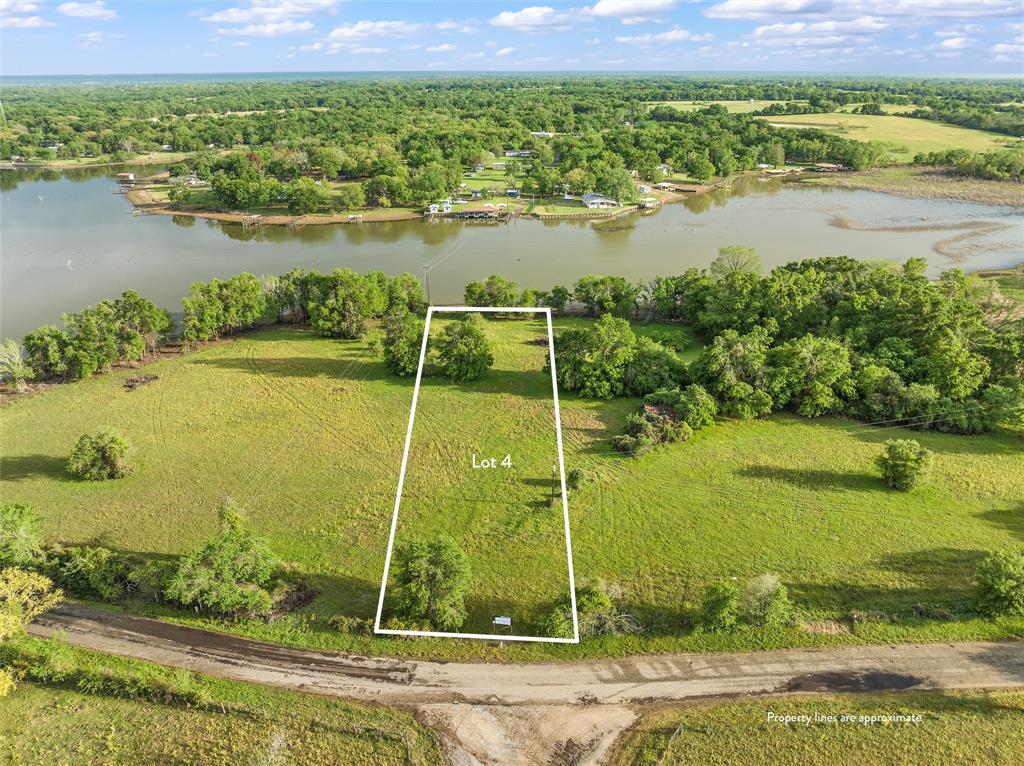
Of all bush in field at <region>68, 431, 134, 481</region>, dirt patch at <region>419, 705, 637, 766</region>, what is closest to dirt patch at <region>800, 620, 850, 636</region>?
dirt patch at <region>419, 705, 637, 766</region>

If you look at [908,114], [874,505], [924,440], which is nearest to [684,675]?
[874,505]

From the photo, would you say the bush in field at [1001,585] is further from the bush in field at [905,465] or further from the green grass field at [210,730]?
the green grass field at [210,730]

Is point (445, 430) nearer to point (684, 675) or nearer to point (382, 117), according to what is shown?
point (684, 675)

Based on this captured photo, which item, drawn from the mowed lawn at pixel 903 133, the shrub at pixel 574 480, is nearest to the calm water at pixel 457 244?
the shrub at pixel 574 480

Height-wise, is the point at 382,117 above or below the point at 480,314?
above

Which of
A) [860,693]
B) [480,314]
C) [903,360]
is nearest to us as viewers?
[860,693]

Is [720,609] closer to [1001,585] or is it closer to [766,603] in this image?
[766,603]
